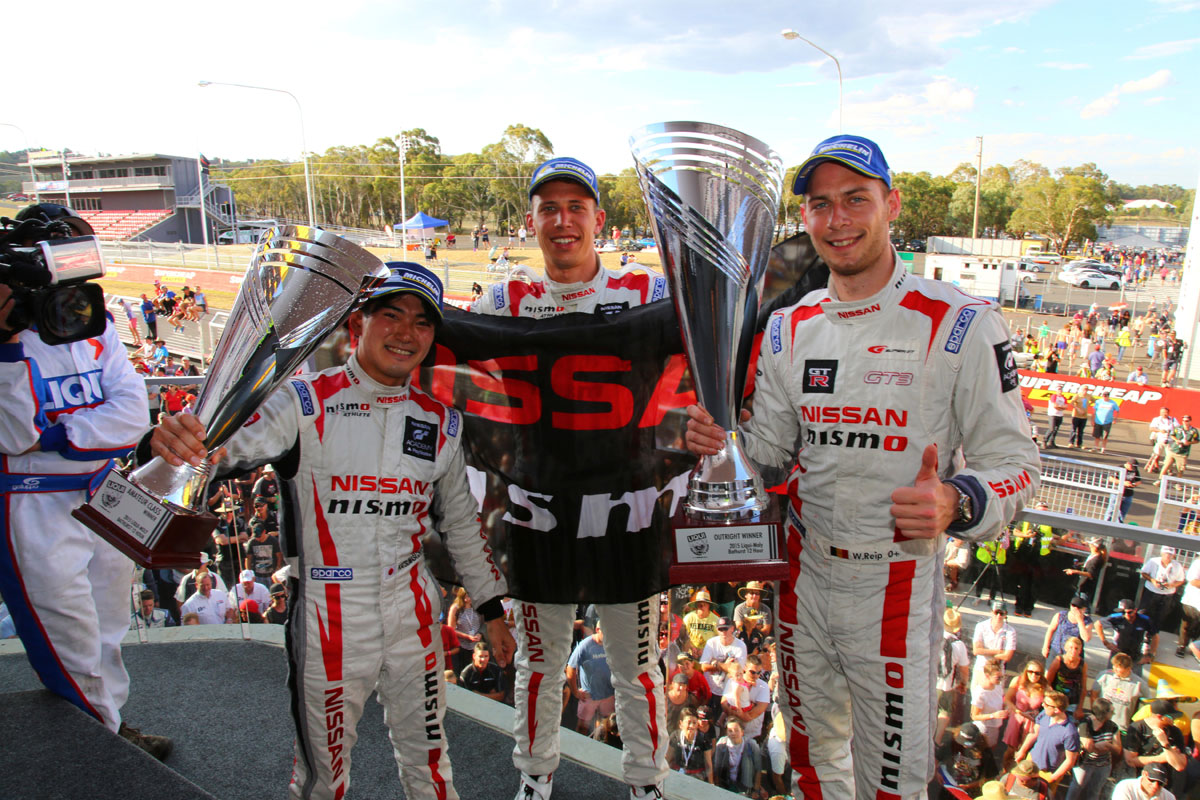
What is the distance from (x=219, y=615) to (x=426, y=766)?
326 cm

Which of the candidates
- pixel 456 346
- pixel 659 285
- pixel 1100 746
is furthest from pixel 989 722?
pixel 456 346

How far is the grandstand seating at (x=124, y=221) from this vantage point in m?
61.4

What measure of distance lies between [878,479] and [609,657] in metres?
1.13

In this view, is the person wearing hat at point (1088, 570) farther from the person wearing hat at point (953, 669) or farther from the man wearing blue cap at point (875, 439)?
the man wearing blue cap at point (875, 439)

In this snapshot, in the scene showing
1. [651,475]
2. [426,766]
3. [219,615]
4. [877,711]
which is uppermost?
Result: [651,475]

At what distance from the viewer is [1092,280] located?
3303cm

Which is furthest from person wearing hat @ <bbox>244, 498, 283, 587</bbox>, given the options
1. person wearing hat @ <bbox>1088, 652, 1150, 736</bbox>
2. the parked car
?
the parked car

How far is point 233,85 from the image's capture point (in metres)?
23.8

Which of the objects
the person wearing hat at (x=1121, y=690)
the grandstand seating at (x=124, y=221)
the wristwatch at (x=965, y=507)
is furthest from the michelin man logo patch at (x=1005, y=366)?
the grandstand seating at (x=124, y=221)

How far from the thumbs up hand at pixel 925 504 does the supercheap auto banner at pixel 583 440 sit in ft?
3.06

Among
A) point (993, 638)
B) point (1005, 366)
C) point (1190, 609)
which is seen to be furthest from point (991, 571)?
point (1005, 366)

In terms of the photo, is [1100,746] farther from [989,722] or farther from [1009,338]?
[1009,338]

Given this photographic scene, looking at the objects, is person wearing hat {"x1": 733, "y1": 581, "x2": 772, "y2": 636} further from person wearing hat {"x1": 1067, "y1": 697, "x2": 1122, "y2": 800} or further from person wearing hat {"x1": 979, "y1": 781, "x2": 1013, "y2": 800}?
person wearing hat {"x1": 1067, "y1": 697, "x2": 1122, "y2": 800}

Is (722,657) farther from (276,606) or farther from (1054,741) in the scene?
(276,606)
